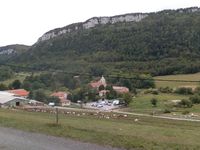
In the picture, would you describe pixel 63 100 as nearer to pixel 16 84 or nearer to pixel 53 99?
pixel 53 99

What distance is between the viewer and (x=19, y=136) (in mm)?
12203

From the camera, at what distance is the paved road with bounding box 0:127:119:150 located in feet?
33.9

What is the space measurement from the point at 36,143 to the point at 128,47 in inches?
4713

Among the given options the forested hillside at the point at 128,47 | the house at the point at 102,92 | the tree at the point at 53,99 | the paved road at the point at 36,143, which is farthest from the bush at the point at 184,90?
the paved road at the point at 36,143

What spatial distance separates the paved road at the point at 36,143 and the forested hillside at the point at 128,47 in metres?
82.2

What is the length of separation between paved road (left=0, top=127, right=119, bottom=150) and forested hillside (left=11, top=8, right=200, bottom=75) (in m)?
82.2

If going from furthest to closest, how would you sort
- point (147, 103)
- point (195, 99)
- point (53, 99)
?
point (195, 99) → point (147, 103) → point (53, 99)

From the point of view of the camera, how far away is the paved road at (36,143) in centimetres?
1034

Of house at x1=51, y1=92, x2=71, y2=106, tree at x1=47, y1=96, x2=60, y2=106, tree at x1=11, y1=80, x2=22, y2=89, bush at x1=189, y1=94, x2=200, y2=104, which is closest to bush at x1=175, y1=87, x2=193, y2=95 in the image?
bush at x1=189, y1=94, x2=200, y2=104

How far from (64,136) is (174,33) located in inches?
4895

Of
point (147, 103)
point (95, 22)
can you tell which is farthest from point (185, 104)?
point (95, 22)

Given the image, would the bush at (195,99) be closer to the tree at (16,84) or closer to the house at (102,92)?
the house at (102,92)

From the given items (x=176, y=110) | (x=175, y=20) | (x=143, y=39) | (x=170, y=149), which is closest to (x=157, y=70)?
(x=176, y=110)

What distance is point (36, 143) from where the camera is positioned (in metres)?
11.1
